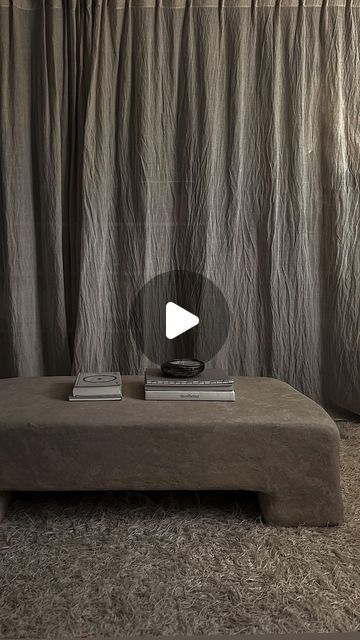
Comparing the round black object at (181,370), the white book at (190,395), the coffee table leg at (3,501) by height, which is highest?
the round black object at (181,370)

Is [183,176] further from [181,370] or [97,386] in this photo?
[97,386]

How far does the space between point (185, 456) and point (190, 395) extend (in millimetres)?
226

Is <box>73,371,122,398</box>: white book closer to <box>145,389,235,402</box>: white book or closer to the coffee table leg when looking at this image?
<box>145,389,235,402</box>: white book

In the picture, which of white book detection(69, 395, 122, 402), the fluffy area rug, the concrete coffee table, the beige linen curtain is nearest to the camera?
the fluffy area rug

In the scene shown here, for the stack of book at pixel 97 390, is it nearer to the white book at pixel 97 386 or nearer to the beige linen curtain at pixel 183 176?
the white book at pixel 97 386

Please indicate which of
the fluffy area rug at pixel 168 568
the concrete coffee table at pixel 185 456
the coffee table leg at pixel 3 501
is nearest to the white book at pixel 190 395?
the concrete coffee table at pixel 185 456

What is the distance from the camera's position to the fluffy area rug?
1.10m

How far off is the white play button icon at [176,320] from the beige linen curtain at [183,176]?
297 millimetres

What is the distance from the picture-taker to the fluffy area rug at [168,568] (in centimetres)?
110

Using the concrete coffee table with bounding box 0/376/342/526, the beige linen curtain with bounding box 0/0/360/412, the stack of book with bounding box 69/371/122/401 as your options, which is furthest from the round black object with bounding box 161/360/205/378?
the beige linen curtain with bounding box 0/0/360/412

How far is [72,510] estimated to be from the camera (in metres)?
1.59

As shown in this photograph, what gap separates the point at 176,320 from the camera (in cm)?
220

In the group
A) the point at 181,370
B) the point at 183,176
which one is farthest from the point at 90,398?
the point at 183,176

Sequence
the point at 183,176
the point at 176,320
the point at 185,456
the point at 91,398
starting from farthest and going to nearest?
1. the point at 183,176
2. the point at 176,320
3. the point at 91,398
4. the point at 185,456
